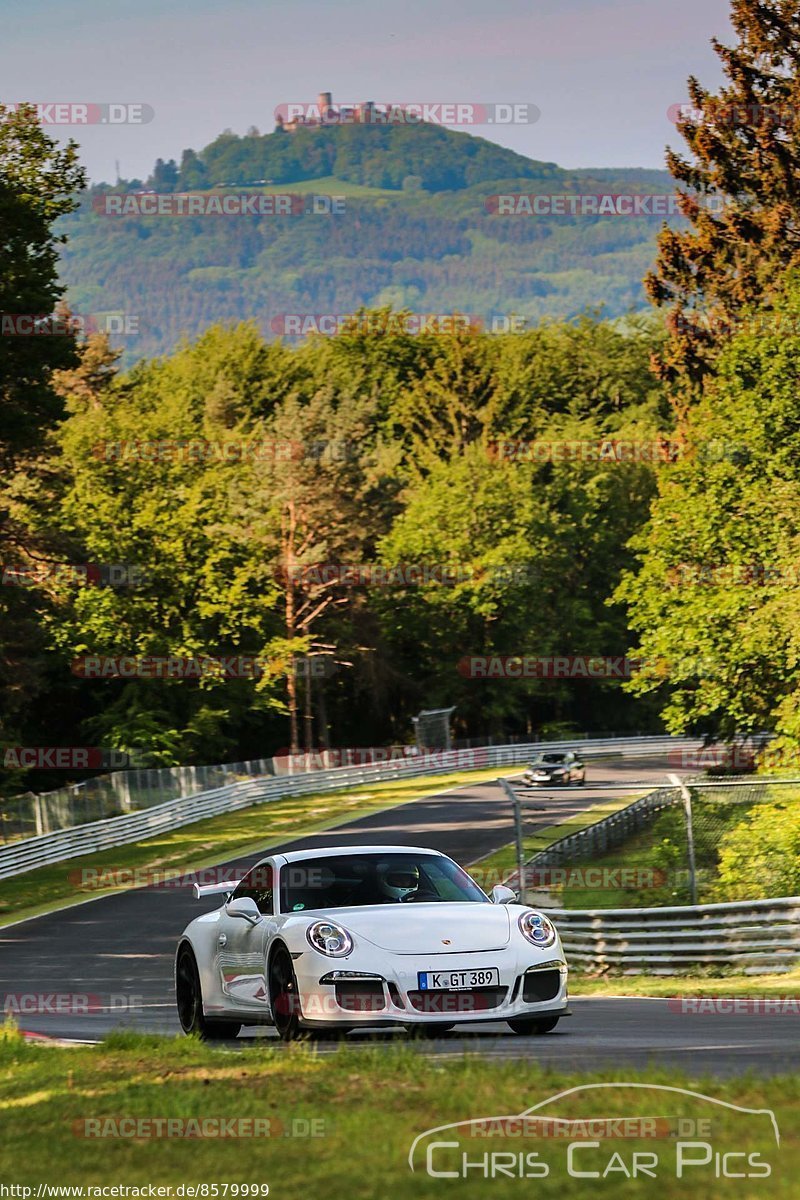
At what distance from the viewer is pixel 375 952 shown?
10547mm

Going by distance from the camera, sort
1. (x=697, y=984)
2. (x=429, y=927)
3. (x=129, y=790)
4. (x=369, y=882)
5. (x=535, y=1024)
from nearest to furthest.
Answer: (x=429, y=927), (x=535, y=1024), (x=369, y=882), (x=697, y=984), (x=129, y=790)

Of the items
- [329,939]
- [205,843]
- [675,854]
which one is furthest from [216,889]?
[205,843]

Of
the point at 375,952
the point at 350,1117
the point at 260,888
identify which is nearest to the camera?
the point at 350,1117

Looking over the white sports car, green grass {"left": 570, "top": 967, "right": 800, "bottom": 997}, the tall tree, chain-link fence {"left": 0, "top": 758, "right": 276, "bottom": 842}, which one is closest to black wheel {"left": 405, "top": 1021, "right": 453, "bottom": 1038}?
the white sports car

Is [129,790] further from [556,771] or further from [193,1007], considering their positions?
[193,1007]

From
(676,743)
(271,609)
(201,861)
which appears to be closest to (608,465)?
(676,743)

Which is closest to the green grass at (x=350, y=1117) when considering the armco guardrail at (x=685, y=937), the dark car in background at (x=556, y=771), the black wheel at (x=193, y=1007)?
the black wheel at (x=193, y=1007)

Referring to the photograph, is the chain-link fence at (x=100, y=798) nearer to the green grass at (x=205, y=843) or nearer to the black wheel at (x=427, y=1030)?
the green grass at (x=205, y=843)

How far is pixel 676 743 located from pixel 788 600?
46.0 meters

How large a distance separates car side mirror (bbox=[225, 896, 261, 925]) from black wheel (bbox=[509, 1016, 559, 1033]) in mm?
1898

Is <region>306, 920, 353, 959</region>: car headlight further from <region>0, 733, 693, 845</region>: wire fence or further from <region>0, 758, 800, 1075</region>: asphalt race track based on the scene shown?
<region>0, 733, 693, 845</region>: wire fence

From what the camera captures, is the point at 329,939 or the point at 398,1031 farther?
the point at 398,1031

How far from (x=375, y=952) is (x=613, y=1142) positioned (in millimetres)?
4688

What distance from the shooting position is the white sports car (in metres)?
10.5
